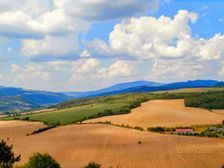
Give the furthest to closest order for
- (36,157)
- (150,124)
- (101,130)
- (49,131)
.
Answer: (150,124) → (49,131) → (101,130) → (36,157)

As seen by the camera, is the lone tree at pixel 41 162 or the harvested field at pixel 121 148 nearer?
the lone tree at pixel 41 162

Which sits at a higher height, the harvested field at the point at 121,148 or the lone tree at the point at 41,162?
the lone tree at the point at 41,162

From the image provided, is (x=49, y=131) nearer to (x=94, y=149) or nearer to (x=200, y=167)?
(x=94, y=149)

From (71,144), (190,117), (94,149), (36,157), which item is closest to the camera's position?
(36,157)

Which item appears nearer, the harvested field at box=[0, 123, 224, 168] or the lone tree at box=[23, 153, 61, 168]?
the lone tree at box=[23, 153, 61, 168]

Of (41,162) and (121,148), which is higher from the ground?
(41,162)

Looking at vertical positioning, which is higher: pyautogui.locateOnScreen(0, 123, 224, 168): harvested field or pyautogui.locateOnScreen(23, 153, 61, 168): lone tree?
pyautogui.locateOnScreen(23, 153, 61, 168): lone tree

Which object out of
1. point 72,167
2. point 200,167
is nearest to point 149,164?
point 200,167

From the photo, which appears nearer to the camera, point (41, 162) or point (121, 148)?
point (41, 162)
